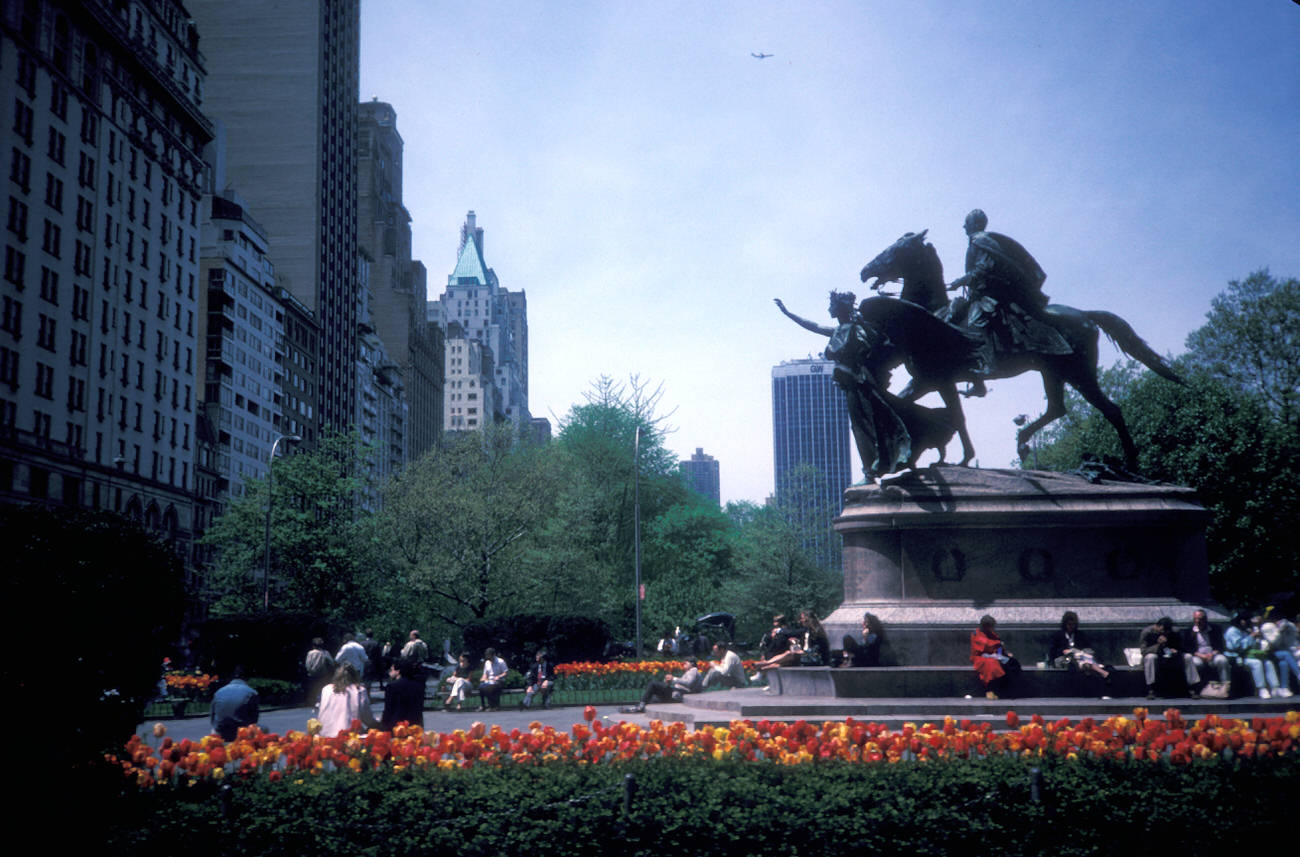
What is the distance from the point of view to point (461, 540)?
38250mm

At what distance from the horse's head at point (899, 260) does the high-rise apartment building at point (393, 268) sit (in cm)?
12106

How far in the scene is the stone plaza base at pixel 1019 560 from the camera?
14.4 metres

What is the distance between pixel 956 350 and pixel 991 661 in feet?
17.6

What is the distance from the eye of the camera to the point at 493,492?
40.1 meters

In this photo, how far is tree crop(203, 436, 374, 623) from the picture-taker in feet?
133

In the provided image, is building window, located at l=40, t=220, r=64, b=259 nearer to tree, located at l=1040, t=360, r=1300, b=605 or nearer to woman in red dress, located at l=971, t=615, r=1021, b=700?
tree, located at l=1040, t=360, r=1300, b=605

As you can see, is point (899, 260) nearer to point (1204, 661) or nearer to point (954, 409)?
point (954, 409)

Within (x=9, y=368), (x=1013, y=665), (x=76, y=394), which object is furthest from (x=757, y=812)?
(x=76, y=394)

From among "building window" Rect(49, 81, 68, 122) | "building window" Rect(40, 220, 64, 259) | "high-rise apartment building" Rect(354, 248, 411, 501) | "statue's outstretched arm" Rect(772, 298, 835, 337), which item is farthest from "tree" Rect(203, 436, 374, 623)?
"high-rise apartment building" Rect(354, 248, 411, 501)

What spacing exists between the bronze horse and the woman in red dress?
4.21 meters

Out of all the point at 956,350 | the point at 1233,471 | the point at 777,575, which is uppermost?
the point at 1233,471

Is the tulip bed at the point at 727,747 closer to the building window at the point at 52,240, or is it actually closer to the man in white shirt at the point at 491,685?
the man in white shirt at the point at 491,685

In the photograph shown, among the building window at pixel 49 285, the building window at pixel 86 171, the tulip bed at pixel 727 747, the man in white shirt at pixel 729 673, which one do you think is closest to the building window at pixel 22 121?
the building window at pixel 86 171

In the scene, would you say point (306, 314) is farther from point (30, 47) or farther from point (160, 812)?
point (160, 812)
